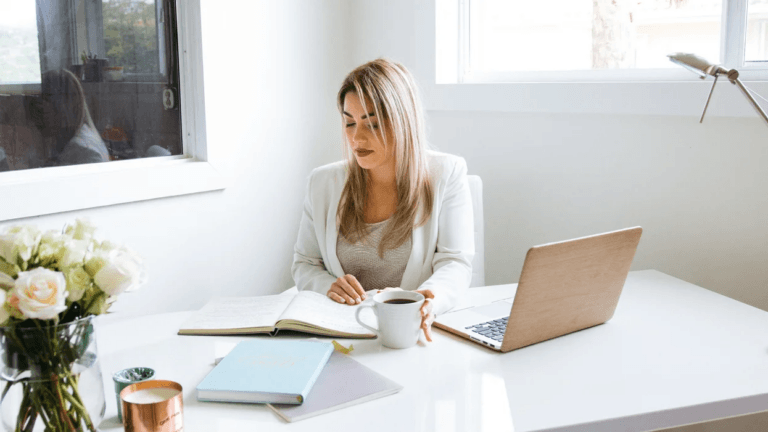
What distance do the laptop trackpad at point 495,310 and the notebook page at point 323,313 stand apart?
0.25m

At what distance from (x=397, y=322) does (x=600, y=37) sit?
4.72 ft

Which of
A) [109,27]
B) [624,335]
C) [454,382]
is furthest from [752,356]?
[109,27]

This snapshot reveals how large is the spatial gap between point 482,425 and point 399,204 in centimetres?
94

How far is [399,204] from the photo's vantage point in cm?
187

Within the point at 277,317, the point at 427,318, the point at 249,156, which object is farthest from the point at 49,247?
the point at 249,156

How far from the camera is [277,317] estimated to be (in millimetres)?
1367

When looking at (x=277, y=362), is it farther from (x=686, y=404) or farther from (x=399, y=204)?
(x=399, y=204)

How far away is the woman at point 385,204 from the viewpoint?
5.99 ft

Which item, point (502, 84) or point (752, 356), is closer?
point (752, 356)

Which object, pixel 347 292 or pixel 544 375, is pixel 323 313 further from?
pixel 544 375

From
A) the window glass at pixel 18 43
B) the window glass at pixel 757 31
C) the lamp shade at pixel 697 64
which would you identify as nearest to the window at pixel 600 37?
the window glass at pixel 757 31

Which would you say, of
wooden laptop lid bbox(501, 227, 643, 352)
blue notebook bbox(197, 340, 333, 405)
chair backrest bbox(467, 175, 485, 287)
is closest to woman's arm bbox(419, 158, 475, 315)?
chair backrest bbox(467, 175, 485, 287)

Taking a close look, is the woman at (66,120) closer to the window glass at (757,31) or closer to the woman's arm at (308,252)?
Answer: the woman's arm at (308,252)

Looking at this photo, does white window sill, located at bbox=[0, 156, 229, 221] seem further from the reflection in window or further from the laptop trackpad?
the laptop trackpad
